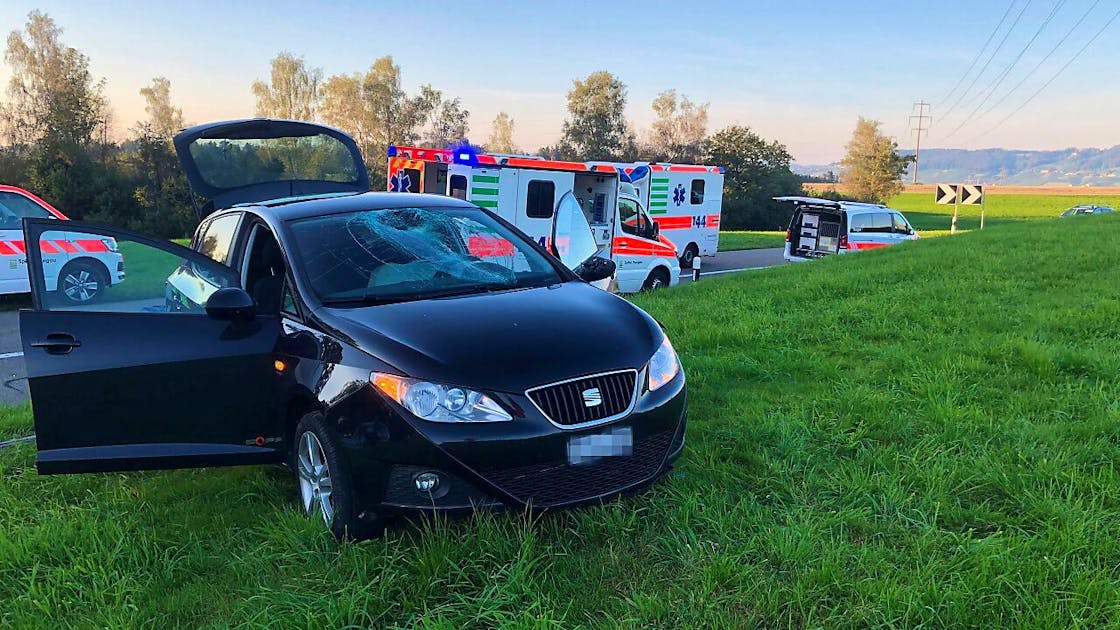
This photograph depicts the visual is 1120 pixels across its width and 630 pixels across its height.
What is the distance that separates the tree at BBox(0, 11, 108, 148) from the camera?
1186 inches

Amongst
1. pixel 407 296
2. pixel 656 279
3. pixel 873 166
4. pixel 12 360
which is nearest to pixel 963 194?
pixel 656 279

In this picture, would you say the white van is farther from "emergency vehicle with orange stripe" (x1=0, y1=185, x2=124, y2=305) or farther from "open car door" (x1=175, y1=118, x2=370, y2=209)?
"emergency vehicle with orange stripe" (x1=0, y1=185, x2=124, y2=305)

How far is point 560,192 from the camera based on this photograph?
13.1 meters

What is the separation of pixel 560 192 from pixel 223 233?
8.95 meters

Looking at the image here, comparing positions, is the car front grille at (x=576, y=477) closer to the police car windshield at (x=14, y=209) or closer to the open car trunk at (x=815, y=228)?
the police car windshield at (x=14, y=209)

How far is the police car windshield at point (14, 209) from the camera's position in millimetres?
10336

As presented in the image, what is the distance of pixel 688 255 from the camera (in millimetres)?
19750

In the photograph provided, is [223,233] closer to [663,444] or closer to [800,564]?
[663,444]

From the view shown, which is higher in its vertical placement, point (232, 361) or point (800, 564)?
point (232, 361)

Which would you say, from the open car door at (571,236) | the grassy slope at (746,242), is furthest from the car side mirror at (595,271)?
the grassy slope at (746,242)

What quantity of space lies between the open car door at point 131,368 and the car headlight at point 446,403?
94 centimetres

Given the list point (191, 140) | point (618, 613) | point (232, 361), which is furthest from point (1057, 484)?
point (191, 140)

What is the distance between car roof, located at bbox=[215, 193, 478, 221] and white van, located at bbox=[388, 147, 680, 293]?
706 cm

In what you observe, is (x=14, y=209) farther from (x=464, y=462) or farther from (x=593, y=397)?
(x=593, y=397)
